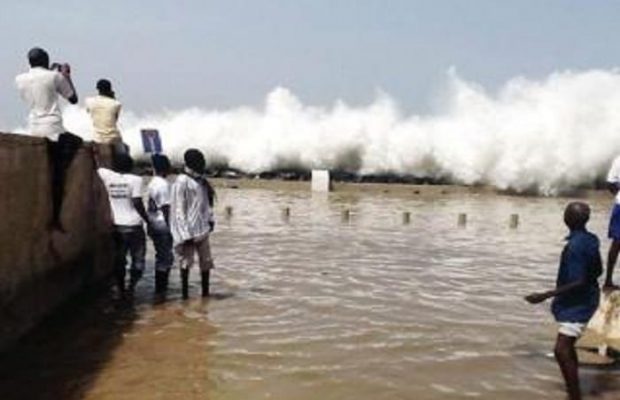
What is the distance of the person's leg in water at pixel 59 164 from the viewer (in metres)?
8.24

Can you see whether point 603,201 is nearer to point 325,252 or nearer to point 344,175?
point 344,175

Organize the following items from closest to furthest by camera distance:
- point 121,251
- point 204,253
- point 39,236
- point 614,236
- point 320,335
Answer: point 39,236 < point 320,335 < point 614,236 < point 121,251 < point 204,253

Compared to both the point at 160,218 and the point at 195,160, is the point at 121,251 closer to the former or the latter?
the point at 160,218

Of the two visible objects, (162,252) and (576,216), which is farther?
(162,252)

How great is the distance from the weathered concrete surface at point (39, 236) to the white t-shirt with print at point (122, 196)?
37 centimetres

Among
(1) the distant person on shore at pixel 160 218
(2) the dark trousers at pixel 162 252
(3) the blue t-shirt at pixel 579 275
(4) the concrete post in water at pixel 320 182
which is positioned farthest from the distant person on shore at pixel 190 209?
(4) the concrete post in water at pixel 320 182

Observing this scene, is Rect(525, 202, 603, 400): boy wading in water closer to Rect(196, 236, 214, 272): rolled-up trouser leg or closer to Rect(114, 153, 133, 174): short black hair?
Rect(196, 236, 214, 272): rolled-up trouser leg

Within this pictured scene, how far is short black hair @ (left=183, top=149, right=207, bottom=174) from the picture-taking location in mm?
9016

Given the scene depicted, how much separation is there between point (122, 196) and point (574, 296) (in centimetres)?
501

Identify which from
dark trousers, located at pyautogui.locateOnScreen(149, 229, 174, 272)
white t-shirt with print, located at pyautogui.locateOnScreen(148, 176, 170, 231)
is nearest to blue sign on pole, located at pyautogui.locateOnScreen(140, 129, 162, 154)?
white t-shirt with print, located at pyautogui.locateOnScreen(148, 176, 170, 231)

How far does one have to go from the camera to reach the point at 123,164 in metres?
9.44

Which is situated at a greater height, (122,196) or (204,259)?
(122,196)

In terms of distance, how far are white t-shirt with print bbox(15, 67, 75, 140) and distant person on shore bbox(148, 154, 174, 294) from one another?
1381 millimetres

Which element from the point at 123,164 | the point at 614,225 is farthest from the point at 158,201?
the point at 614,225
